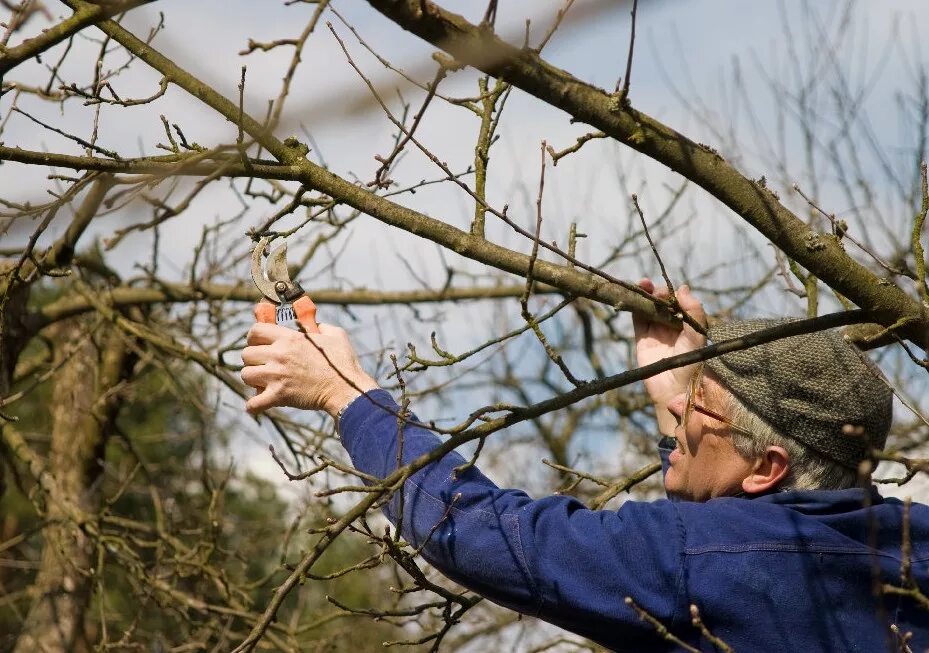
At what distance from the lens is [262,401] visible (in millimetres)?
2383

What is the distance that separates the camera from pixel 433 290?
19.1 feet

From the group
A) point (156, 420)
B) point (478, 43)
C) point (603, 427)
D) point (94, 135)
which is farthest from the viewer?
point (156, 420)

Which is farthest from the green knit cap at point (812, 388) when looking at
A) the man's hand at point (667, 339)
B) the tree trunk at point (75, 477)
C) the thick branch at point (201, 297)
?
the tree trunk at point (75, 477)

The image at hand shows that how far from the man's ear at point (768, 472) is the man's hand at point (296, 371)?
88 cm

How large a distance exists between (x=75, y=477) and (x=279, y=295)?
12.9ft

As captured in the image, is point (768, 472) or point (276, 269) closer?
point (768, 472)

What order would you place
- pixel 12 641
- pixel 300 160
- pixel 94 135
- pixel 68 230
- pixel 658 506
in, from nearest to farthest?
pixel 658 506 → pixel 300 160 → pixel 94 135 → pixel 68 230 → pixel 12 641

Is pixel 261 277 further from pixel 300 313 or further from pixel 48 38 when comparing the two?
pixel 48 38

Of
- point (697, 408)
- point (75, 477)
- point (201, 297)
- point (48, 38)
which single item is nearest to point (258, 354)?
point (48, 38)

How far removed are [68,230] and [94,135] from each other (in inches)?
59.2

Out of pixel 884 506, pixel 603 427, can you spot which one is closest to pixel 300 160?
pixel 884 506

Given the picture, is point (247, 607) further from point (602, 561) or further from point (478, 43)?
point (478, 43)

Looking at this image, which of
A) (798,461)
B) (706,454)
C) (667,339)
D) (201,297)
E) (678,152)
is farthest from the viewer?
(201,297)

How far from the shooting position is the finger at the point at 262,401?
2.37 meters
